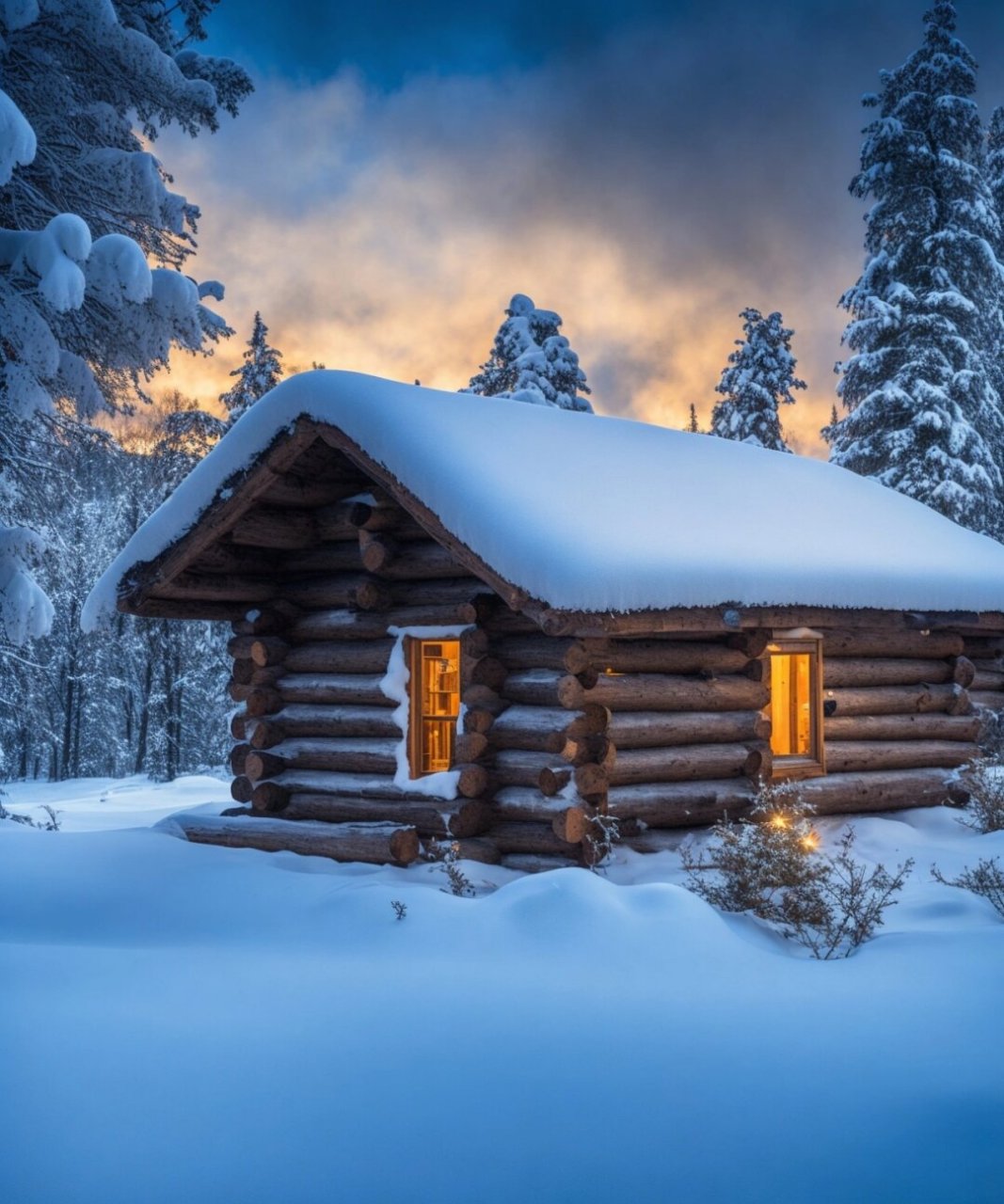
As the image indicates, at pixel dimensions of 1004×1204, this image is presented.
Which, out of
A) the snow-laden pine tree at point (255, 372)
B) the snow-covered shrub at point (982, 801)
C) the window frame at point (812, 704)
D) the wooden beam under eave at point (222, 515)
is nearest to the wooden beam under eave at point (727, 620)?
the window frame at point (812, 704)

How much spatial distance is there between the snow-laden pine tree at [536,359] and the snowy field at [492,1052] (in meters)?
19.6

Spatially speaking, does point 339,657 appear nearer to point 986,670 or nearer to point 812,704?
point 812,704

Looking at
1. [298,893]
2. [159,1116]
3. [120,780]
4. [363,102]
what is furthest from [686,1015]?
[120,780]

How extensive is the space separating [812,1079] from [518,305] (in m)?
24.7

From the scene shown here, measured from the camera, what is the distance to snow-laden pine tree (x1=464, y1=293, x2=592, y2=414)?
25438mm

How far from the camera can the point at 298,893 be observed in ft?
25.0

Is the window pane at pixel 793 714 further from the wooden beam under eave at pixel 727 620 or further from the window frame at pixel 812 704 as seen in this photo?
the window frame at pixel 812 704

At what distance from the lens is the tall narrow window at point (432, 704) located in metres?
10.6

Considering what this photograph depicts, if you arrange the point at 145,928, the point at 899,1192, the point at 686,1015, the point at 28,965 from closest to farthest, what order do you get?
the point at 899,1192, the point at 686,1015, the point at 28,965, the point at 145,928

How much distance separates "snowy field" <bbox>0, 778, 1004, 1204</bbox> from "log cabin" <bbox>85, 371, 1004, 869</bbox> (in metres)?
2.30

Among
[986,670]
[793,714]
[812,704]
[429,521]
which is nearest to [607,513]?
[429,521]

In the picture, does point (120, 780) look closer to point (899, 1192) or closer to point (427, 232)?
point (427, 232)

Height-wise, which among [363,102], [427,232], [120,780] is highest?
[363,102]

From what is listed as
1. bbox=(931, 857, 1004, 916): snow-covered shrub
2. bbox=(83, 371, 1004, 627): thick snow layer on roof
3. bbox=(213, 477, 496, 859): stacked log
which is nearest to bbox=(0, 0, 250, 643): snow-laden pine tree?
bbox=(83, 371, 1004, 627): thick snow layer on roof
